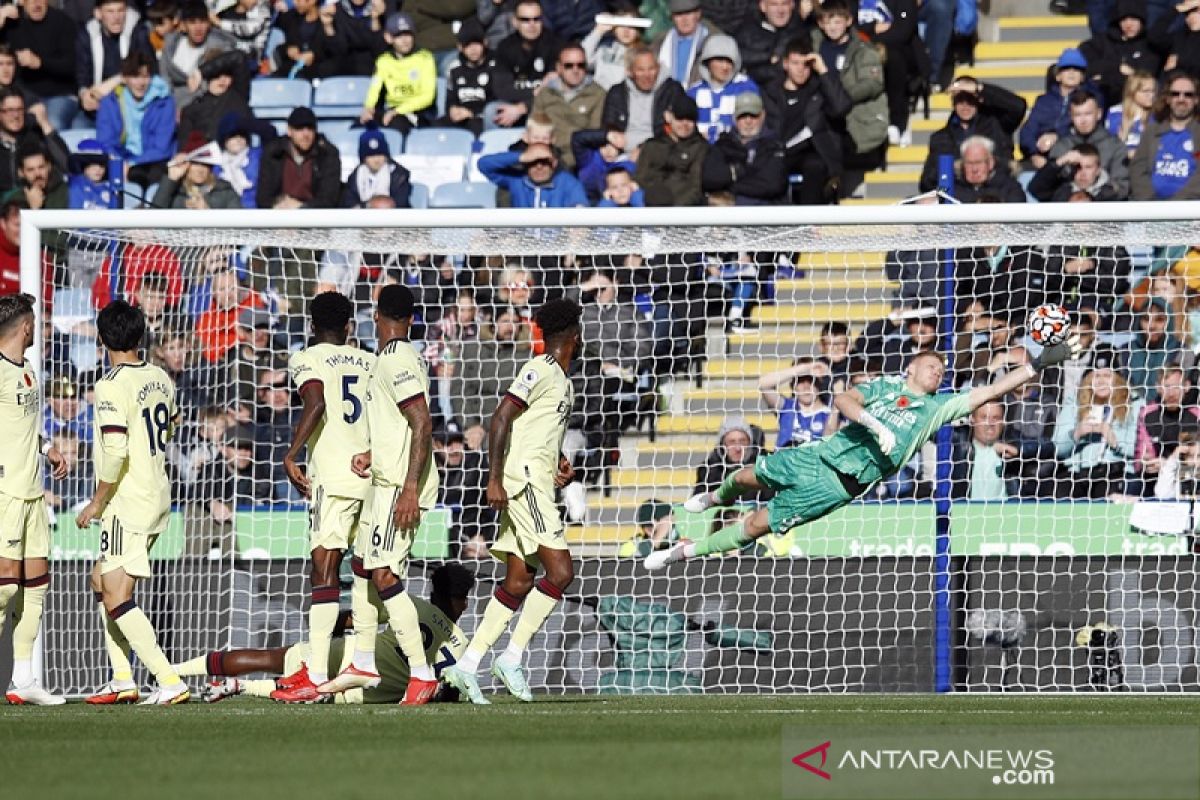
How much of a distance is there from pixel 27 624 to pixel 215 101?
303 inches

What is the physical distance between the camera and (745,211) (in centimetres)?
1098

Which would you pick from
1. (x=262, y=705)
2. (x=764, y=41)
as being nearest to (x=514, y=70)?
(x=764, y=41)

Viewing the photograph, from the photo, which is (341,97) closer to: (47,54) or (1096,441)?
(47,54)

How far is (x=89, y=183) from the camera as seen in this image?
16.0 meters

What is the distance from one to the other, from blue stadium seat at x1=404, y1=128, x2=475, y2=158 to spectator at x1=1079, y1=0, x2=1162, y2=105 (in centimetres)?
536

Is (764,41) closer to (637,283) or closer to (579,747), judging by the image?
(637,283)

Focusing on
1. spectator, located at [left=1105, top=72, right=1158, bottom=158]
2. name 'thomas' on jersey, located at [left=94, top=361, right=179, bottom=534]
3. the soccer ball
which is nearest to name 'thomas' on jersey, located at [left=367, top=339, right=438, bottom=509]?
name 'thomas' on jersey, located at [left=94, top=361, right=179, bottom=534]

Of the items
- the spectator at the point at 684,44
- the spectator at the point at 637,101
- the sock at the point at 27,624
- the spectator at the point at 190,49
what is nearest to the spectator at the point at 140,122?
the spectator at the point at 190,49

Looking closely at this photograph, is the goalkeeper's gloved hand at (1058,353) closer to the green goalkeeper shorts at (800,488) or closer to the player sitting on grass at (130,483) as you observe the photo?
the green goalkeeper shorts at (800,488)

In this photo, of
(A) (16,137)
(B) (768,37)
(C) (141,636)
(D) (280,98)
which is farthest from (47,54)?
(C) (141,636)

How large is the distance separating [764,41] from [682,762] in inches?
400

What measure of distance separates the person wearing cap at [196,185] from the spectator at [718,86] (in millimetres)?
4092

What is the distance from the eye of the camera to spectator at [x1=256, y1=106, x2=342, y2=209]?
1525 cm

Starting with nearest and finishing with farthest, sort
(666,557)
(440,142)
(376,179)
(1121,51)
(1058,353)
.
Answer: (1058,353) < (666,557) < (1121,51) < (376,179) < (440,142)
